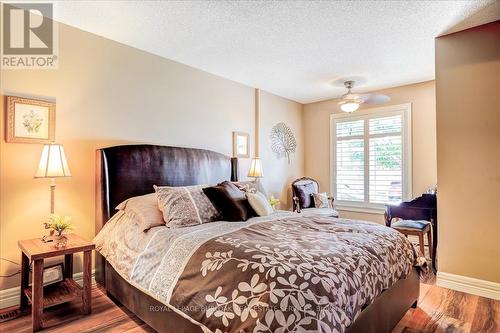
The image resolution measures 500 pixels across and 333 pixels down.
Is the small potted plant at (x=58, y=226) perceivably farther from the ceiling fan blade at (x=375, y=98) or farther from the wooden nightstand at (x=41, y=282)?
the ceiling fan blade at (x=375, y=98)

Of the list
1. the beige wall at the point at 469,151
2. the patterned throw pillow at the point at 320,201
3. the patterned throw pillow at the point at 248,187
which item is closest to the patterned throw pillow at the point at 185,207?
the patterned throw pillow at the point at 248,187

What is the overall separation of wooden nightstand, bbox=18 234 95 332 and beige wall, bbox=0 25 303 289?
0.67ft

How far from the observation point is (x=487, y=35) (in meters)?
2.74

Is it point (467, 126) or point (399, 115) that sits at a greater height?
point (399, 115)

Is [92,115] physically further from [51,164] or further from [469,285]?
[469,285]

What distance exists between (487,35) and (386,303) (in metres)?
2.75

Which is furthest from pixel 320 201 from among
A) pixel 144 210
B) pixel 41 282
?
pixel 41 282

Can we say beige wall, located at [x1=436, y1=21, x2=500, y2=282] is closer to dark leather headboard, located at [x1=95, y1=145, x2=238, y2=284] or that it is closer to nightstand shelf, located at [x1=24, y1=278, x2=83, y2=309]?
dark leather headboard, located at [x1=95, y1=145, x2=238, y2=284]

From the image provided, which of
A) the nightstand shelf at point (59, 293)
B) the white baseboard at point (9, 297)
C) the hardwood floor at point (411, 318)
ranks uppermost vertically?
the nightstand shelf at point (59, 293)

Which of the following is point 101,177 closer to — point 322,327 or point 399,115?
point 322,327

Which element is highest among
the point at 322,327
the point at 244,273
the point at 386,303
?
the point at 244,273

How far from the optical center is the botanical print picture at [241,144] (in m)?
4.31

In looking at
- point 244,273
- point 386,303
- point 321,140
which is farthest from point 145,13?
point 321,140

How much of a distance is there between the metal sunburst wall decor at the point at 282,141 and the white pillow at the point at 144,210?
9.30ft
